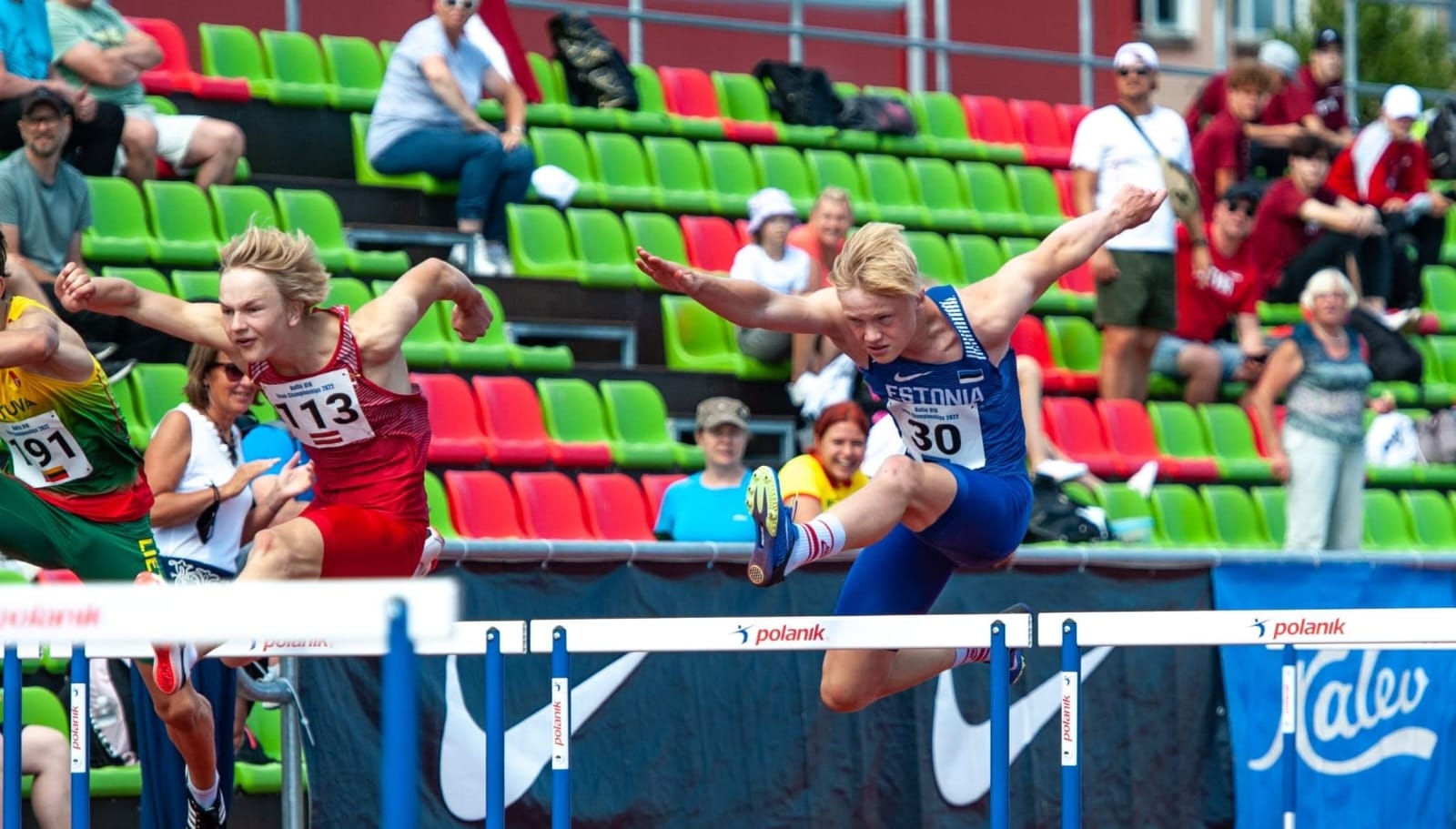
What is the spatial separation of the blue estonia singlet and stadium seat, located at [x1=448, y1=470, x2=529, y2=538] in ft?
11.3

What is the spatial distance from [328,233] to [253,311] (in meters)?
4.95

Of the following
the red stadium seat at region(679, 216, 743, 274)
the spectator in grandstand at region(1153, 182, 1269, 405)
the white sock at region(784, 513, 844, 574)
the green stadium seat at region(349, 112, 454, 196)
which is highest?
the green stadium seat at region(349, 112, 454, 196)

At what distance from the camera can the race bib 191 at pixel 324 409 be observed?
6.45 metres

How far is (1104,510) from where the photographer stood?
11.2 meters

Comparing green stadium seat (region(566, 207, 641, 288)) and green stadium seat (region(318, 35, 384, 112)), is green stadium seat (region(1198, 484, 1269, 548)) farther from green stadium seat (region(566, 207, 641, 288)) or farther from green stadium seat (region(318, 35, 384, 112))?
green stadium seat (region(318, 35, 384, 112))

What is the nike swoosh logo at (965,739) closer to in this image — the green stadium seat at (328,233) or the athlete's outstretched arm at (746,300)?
the athlete's outstretched arm at (746,300)

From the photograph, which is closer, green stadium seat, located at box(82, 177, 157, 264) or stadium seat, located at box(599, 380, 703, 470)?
green stadium seat, located at box(82, 177, 157, 264)

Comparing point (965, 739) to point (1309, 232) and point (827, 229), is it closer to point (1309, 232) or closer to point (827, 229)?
point (827, 229)

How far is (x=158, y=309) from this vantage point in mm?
6613

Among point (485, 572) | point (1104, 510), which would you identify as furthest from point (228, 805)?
point (1104, 510)

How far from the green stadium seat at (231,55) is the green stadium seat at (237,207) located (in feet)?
4.77

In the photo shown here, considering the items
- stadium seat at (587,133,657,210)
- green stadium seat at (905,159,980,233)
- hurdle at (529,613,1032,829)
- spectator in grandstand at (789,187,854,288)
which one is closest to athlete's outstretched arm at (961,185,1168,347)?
hurdle at (529,613,1032,829)

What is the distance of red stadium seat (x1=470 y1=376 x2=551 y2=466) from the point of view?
1045 centimetres

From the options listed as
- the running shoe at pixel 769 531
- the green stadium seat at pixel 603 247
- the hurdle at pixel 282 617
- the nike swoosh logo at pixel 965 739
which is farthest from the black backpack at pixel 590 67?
the hurdle at pixel 282 617
